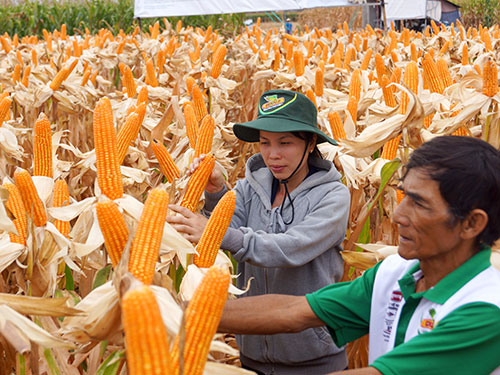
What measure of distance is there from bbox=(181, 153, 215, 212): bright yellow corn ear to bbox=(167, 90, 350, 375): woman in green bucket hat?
8.5 inches

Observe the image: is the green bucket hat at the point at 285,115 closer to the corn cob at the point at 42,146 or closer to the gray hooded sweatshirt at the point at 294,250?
the gray hooded sweatshirt at the point at 294,250

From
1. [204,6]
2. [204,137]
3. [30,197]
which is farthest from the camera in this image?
[204,6]

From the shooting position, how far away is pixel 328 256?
3234mm

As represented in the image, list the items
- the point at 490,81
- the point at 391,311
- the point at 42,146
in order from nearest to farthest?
the point at 391,311 < the point at 42,146 < the point at 490,81

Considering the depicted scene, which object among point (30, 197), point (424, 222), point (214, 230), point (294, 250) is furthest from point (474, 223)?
point (30, 197)

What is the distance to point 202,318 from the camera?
152 centimetres

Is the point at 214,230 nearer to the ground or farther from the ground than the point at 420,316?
farther from the ground

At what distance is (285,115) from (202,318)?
180cm

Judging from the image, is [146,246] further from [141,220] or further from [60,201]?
[60,201]

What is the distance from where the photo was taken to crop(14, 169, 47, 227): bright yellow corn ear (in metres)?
2.43

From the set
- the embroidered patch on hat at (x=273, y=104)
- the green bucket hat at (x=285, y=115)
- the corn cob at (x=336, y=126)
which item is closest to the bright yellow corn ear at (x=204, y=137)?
the green bucket hat at (x=285, y=115)

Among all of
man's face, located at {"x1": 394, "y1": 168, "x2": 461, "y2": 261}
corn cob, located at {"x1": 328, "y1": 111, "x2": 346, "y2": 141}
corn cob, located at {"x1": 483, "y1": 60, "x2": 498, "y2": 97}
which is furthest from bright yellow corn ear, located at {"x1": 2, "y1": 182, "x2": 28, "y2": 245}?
corn cob, located at {"x1": 483, "y1": 60, "x2": 498, "y2": 97}

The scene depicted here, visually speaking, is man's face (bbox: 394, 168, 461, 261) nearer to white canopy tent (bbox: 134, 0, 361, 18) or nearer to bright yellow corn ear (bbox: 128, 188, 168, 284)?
bright yellow corn ear (bbox: 128, 188, 168, 284)

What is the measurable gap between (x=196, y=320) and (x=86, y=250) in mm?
1187
